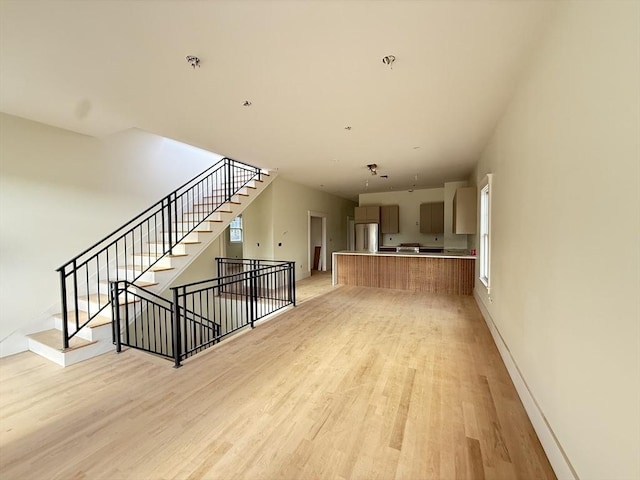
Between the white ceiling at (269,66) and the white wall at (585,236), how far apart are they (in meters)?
0.60

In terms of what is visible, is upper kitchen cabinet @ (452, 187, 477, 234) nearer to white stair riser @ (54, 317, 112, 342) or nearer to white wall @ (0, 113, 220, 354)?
white stair riser @ (54, 317, 112, 342)

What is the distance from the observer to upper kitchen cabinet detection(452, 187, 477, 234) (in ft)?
17.7

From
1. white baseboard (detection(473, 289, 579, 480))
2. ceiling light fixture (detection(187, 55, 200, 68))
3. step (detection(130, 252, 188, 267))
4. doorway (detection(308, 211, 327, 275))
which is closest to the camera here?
white baseboard (detection(473, 289, 579, 480))

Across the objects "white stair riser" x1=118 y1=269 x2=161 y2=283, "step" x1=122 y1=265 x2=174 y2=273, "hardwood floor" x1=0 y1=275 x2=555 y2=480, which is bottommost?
"hardwood floor" x1=0 y1=275 x2=555 y2=480

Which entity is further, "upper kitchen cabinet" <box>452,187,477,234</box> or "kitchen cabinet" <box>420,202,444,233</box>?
"kitchen cabinet" <box>420,202,444,233</box>

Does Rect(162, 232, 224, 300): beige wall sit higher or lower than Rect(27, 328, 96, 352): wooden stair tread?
higher

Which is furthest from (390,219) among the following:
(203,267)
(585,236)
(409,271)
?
(585,236)

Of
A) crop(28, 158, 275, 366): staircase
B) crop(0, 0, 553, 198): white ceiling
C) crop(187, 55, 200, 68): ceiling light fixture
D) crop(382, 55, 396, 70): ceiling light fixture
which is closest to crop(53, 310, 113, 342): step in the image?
crop(28, 158, 275, 366): staircase

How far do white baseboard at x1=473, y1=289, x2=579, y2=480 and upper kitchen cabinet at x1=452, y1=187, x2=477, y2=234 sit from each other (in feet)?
10.2

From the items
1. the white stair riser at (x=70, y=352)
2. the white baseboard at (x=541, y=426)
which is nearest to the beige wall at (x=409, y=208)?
the white baseboard at (x=541, y=426)

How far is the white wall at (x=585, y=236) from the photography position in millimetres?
1036

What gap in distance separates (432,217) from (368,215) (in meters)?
2.06

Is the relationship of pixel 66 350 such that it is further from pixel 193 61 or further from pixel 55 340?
pixel 193 61

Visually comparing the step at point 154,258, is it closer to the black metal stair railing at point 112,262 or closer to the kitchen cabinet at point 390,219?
the black metal stair railing at point 112,262
